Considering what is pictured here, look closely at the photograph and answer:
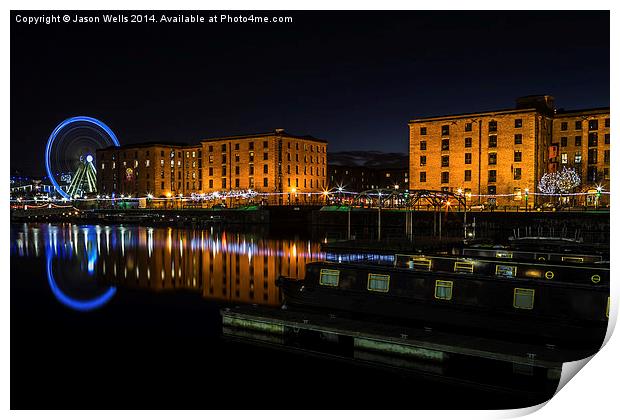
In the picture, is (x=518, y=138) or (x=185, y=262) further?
(x=518, y=138)

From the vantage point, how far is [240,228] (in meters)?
77.5

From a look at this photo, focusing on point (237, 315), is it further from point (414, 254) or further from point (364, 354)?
point (414, 254)

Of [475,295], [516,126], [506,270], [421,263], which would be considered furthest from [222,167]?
[475,295]

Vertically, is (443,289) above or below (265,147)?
below

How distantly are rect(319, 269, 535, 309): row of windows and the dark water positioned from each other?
3867mm

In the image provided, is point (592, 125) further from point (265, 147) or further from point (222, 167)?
point (222, 167)

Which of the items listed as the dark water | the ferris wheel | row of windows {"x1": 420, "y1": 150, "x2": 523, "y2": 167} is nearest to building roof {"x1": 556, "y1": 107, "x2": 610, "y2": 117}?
row of windows {"x1": 420, "y1": 150, "x2": 523, "y2": 167}

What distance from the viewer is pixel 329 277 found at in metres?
20.6

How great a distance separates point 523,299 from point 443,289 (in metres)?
2.42

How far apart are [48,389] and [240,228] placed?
211 feet

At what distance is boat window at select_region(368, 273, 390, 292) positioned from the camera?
1923cm

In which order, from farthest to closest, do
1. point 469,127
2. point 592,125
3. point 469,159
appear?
1. point 469,159
2. point 469,127
3. point 592,125

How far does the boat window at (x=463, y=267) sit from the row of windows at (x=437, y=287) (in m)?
1.96

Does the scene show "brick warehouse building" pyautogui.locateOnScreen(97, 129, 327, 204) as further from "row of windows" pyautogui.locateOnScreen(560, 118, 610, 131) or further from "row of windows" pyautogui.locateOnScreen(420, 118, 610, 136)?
"row of windows" pyautogui.locateOnScreen(560, 118, 610, 131)
